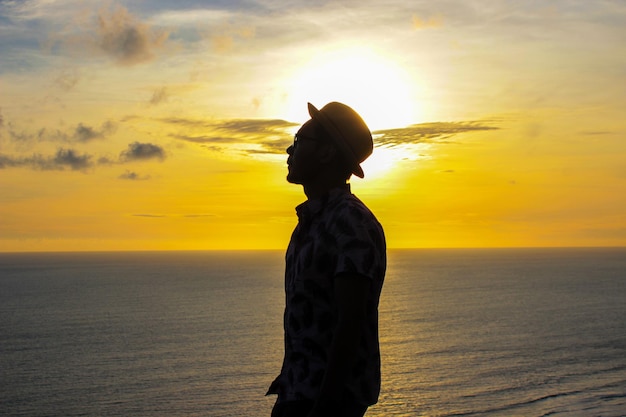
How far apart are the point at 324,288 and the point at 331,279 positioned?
49mm

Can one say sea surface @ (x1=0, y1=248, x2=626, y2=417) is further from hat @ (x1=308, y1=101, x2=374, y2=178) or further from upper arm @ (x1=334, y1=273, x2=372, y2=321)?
upper arm @ (x1=334, y1=273, x2=372, y2=321)

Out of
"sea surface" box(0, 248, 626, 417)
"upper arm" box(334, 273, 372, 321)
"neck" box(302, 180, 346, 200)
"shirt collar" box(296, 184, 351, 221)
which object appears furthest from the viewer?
"sea surface" box(0, 248, 626, 417)

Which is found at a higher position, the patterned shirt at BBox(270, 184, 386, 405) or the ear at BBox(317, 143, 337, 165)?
the ear at BBox(317, 143, 337, 165)

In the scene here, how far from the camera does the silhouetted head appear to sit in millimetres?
3068

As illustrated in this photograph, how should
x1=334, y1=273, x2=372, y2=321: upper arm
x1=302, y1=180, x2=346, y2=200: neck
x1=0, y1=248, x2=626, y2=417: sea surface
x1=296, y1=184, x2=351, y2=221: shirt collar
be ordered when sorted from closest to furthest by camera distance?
x1=334, y1=273, x2=372, y2=321: upper arm < x1=296, y1=184, x2=351, y2=221: shirt collar < x1=302, y1=180, x2=346, y2=200: neck < x1=0, y1=248, x2=626, y2=417: sea surface

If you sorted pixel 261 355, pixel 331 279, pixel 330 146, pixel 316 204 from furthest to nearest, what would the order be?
1. pixel 261 355
2. pixel 330 146
3. pixel 316 204
4. pixel 331 279

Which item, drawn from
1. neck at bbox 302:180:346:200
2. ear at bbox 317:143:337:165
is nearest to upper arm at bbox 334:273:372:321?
neck at bbox 302:180:346:200

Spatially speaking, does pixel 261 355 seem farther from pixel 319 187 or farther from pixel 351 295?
pixel 351 295

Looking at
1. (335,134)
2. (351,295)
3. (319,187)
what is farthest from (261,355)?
(351,295)

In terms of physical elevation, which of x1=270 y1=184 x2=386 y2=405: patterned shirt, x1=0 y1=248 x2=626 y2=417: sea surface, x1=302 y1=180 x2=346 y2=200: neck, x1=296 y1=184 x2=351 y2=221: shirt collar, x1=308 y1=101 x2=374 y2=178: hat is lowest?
x1=0 y1=248 x2=626 y2=417: sea surface

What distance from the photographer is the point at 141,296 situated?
14725 cm

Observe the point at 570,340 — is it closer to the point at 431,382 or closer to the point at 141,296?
the point at 431,382

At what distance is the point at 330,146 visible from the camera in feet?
10.2

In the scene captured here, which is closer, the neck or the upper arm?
the upper arm
